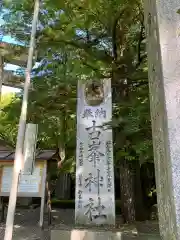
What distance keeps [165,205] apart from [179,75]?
1.06m

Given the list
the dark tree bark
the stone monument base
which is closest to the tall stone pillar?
the stone monument base

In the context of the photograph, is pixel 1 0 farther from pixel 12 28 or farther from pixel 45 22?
pixel 45 22

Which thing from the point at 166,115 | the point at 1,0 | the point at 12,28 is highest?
the point at 1,0

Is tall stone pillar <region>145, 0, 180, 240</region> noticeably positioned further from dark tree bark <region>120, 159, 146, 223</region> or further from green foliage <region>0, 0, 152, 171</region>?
dark tree bark <region>120, 159, 146, 223</region>

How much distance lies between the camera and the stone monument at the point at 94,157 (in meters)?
4.77

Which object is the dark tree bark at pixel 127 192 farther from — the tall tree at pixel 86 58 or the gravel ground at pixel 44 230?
the gravel ground at pixel 44 230

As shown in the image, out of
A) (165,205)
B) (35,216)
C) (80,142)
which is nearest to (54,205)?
(35,216)

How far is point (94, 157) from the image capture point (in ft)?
16.8

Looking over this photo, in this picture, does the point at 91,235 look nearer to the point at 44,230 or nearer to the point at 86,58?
the point at 44,230

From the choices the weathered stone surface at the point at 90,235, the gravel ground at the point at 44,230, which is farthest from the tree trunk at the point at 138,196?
the weathered stone surface at the point at 90,235

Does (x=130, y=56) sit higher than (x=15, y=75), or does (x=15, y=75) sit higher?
(x=130, y=56)

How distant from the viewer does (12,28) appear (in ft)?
19.8

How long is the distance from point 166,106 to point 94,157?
3.21 meters

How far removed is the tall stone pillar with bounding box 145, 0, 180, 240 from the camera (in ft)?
6.27
